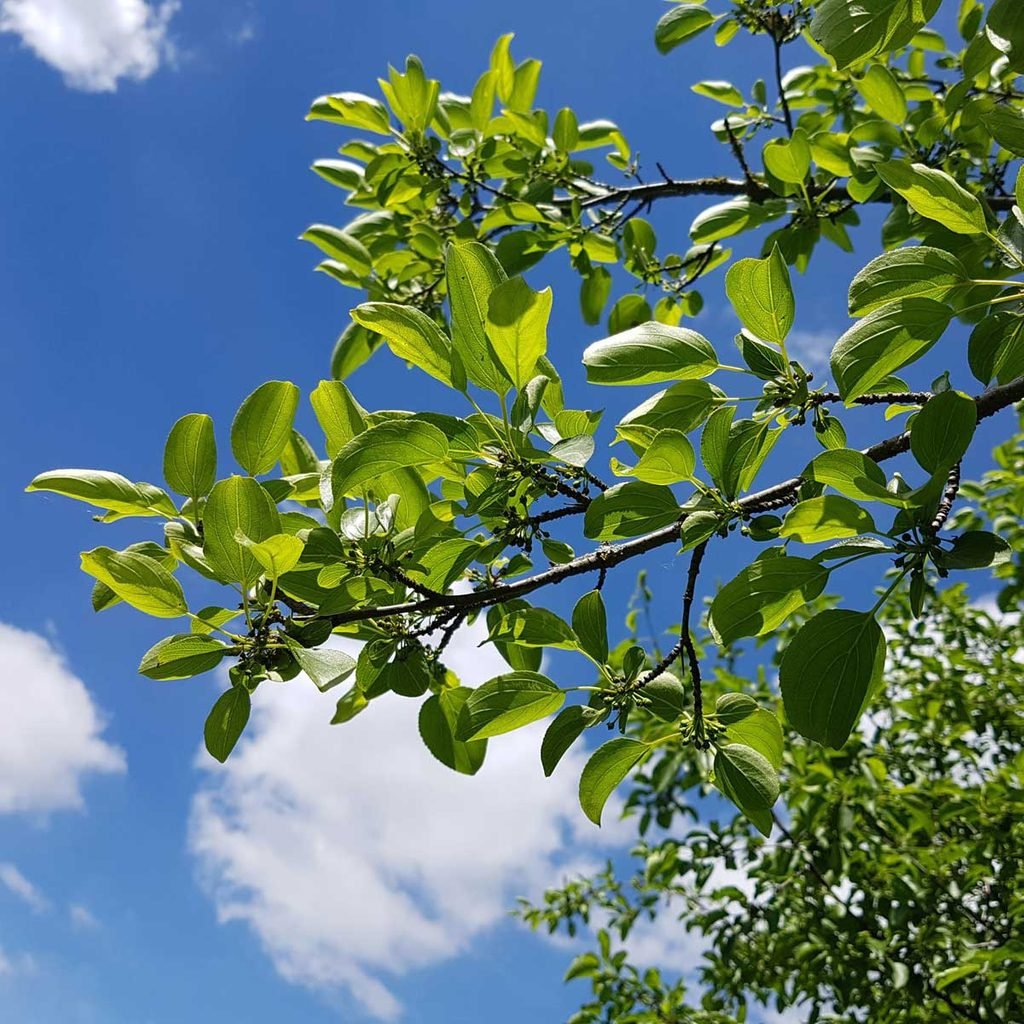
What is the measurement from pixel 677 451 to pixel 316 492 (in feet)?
1.60

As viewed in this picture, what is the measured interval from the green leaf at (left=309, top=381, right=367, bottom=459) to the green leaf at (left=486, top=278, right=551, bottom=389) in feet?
0.71

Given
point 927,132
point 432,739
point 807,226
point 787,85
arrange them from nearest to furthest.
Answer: point 432,739, point 927,132, point 807,226, point 787,85

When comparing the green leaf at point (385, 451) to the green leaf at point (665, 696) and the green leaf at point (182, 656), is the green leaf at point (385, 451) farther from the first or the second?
the green leaf at point (665, 696)

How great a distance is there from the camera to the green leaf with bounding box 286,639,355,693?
994mm

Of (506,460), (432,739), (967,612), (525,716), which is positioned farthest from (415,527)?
(967,612)

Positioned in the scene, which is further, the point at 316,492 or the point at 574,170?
the point at 574,170

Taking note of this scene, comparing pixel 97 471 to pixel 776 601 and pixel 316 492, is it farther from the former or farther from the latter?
pixel 776 601

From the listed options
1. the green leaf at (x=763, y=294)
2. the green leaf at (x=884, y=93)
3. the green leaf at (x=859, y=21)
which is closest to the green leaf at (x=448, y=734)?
the green leaf at (x=763, y=294)

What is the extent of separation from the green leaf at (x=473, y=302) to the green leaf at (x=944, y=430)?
1.43 feet

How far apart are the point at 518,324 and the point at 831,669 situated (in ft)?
1.61

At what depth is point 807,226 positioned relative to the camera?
85.1 inches

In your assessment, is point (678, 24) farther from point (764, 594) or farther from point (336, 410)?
point (764, 594)

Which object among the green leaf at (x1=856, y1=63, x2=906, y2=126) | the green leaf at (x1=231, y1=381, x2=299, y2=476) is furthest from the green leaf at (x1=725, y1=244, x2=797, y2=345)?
the green leaf at (x1=856, y1=63, x2=906, y2=126)

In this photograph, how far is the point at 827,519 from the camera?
90 cm
